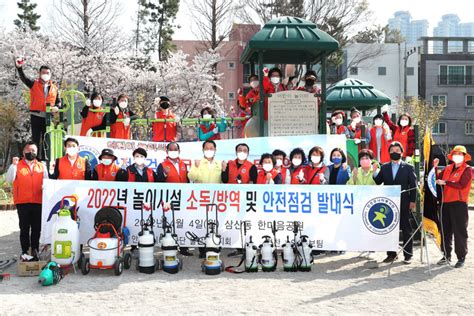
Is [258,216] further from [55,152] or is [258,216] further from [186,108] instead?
[186,108]

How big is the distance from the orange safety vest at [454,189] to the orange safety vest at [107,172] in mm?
5053

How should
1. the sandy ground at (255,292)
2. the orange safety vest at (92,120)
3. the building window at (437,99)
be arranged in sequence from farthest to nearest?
the building window at (437,99), the orange safety vest at (92,120), the sandy ground at (255,292)

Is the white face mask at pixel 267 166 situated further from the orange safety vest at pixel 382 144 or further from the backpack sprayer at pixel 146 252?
the orange safety vest at pixel 382 144

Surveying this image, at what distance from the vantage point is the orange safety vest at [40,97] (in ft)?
32.7

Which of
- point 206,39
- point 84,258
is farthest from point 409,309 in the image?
point 206,39

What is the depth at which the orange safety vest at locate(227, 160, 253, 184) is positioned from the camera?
7875mm

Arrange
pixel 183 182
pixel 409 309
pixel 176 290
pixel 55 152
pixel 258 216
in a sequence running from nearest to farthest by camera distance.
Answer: pixel 409 309 < pixel 176 290 < pixel 258 216 < pixel 183 182 < pixel 55 152

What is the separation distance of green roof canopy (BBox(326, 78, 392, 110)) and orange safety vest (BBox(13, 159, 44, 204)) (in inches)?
526

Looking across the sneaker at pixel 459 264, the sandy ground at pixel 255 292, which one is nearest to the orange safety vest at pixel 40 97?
the sandy ground at pixel 255 292

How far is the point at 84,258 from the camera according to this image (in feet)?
22.9

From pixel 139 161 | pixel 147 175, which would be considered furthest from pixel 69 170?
pixel 147 175

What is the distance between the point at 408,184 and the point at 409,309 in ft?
8.55

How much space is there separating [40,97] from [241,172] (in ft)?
15.7

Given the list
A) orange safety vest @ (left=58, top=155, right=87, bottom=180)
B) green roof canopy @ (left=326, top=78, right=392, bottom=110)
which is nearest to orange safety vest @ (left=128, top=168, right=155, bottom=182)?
orange safety vest @ (left=58, top=155, right=87, bottom=180)
